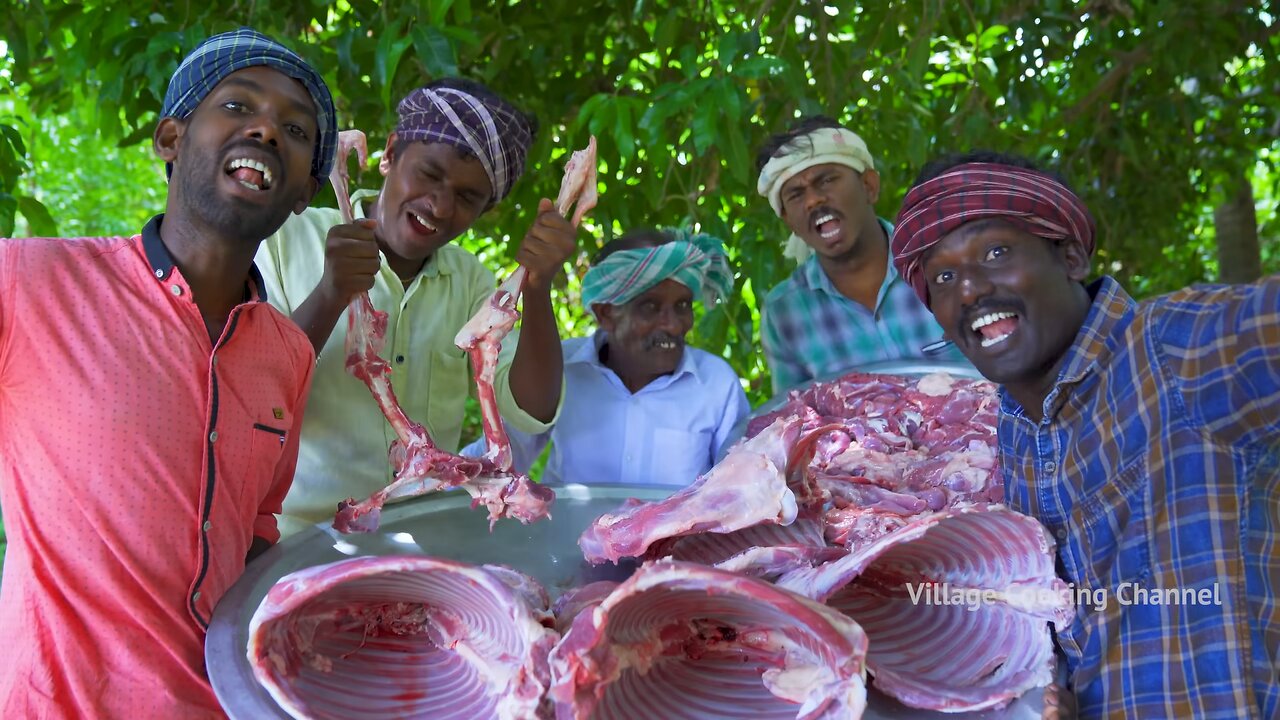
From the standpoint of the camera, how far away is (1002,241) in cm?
170

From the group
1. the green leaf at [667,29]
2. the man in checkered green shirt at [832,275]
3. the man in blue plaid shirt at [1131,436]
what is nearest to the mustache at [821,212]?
the man in checkered green shirt at [832,275]

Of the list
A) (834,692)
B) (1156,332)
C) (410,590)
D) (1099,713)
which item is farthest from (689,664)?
(1156,332)

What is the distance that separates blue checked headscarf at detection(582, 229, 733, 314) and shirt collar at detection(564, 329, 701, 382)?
0.36ft

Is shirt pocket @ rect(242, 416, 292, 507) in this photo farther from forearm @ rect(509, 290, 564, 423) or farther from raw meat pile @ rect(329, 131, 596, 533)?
forearm @ rect(509, 290, 564, 423)

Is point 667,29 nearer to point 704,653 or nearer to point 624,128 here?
point 624,128

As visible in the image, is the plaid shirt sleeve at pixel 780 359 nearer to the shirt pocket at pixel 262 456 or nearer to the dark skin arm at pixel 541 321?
the dark skin arm at pixel 541 321

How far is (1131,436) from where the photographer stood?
1.53 meters

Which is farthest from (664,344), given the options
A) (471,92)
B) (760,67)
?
(471,92)

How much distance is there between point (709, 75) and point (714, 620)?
2.33m

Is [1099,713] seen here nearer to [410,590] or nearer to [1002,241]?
[1002,241]

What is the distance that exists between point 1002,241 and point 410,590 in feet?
3.65

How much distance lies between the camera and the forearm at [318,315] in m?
2.09

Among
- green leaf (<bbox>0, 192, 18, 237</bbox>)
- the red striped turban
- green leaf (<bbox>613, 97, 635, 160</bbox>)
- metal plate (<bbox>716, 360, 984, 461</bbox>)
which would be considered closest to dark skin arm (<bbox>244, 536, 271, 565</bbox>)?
metal plate (<bbox>716, 360, 984, 461</bbox>)

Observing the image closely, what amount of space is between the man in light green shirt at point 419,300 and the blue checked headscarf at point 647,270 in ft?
1.67
